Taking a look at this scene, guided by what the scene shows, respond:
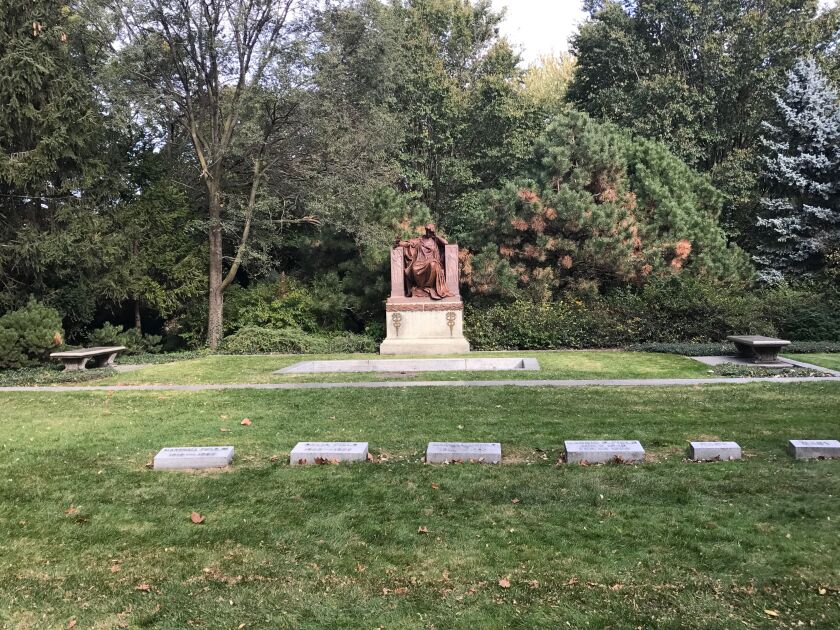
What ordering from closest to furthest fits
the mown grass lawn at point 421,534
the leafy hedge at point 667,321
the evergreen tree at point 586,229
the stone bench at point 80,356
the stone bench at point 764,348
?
the mown grass lawn at point 421,534
the stone bench at point 764,348
the stone bench at point 80,356
the leafy hedge at point 667,321
the evergreen tree at point 586,229

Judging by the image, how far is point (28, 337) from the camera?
14344mm

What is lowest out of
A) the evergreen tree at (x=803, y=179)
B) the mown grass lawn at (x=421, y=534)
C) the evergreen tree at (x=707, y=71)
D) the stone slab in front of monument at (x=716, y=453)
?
the mown grass lawn at (x=421, y=534)

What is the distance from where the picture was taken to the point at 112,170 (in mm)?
19203

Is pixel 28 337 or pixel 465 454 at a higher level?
pixel 28 337

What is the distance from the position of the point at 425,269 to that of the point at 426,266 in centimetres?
9

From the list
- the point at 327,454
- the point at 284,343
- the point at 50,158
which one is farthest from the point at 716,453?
the point at 50,158

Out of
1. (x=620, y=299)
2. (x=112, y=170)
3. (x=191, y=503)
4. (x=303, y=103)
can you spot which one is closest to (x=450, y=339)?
(x=620, y=299)

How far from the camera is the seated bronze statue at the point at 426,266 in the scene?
18.2 m

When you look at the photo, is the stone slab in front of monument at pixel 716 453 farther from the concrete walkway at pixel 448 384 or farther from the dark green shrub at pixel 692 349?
the dark green shrub at pixel 692 349

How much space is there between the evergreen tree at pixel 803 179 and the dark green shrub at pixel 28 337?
21.4 metres

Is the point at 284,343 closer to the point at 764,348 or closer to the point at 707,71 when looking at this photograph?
the point at 764,348

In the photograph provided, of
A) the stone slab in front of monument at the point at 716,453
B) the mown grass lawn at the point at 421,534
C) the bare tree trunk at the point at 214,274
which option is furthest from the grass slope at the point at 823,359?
the bare tree trunk at the point at 214,274

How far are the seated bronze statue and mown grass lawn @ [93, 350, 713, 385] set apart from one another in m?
3.72

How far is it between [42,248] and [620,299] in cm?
1568
